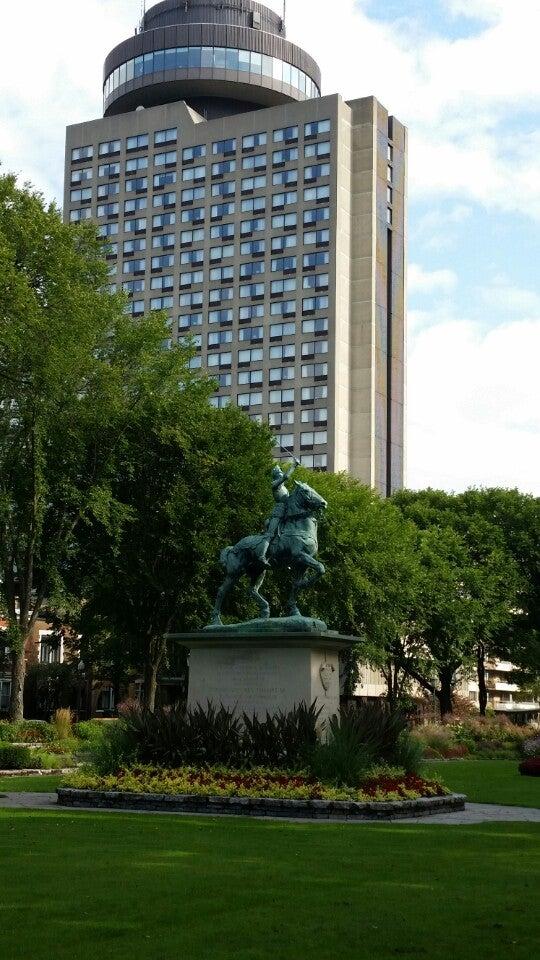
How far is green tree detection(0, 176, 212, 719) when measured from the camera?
45.5 meters

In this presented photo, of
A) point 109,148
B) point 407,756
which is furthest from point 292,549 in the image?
point 109,148

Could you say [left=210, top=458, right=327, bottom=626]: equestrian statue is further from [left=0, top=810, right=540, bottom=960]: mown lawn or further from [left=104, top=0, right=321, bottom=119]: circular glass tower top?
[left=104, top=0, right=321, bottom=119]: circular glass tower top

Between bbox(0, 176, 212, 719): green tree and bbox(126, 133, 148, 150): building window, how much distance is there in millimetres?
89323

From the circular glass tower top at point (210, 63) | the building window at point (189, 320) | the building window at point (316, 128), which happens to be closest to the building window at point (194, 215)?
the building window at point (189, 320)

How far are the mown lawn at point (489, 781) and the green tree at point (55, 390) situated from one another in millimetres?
16967

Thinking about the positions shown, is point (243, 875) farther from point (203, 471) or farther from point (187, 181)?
point (187, 181)

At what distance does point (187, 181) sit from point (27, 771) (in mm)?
108778

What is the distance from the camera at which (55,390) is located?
152 ft

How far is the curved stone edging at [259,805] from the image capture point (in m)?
21.5

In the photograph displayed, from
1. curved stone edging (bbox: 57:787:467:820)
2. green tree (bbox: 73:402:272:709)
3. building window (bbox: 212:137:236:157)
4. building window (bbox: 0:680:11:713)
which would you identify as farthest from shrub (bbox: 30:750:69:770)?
building window (bbox: 212:137:236:157)

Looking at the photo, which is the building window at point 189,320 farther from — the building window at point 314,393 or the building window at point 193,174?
the building window at point 314,393

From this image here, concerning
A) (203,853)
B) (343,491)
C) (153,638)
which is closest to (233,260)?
(343,491)

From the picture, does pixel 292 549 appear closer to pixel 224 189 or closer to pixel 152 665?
pixel 152 665

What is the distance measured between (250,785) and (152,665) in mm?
31564
